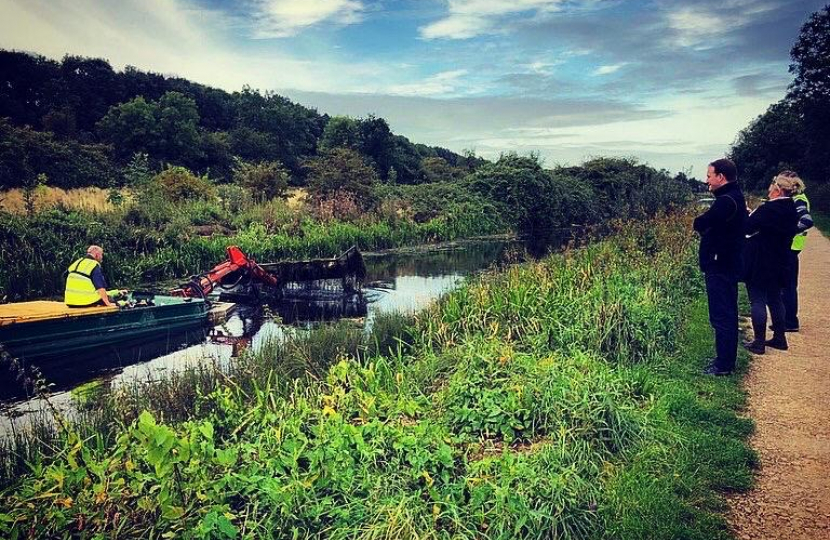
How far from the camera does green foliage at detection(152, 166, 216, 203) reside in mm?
24016

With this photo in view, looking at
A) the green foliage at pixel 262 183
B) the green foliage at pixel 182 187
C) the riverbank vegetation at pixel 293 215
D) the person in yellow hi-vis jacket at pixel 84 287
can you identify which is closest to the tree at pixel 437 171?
the riverbank vegetation at pixel 293 215

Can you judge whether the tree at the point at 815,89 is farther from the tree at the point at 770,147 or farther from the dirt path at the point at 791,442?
the dirt path at the point at 791,442

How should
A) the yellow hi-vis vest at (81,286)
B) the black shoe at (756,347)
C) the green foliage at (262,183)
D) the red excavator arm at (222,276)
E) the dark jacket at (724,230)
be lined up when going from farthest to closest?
1. the green foliage at (262,183)
2. the red excavator arm at (222,276)
3. the yellow hi-vis vest at (81,286)
4. the black shoe at (756,347)
5. the dark jacket at (724,230)

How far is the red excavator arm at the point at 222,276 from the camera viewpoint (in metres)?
12.6

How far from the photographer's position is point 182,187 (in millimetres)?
24984

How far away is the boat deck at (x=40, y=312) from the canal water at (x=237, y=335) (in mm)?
721

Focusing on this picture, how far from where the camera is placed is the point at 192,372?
6992 mm

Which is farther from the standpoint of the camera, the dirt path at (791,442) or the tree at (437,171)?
the tree at (437,171)

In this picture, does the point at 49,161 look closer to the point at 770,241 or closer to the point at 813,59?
the point at 770,241

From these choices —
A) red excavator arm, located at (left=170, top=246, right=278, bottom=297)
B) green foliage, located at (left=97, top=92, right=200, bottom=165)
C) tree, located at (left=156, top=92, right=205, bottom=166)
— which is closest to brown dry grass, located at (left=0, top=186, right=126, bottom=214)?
red excavator arm, located at (left=170, top=246, right=278, bottom=297)

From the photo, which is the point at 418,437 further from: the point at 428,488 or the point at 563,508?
the point at 563,508

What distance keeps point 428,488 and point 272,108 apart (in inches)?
2134

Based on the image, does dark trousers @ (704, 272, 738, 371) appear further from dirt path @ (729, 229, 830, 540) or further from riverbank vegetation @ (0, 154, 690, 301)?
riverbank vegetation @ (0, 154, 690, 301)

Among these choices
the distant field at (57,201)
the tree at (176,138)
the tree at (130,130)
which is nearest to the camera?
the distant field at (57,201)
